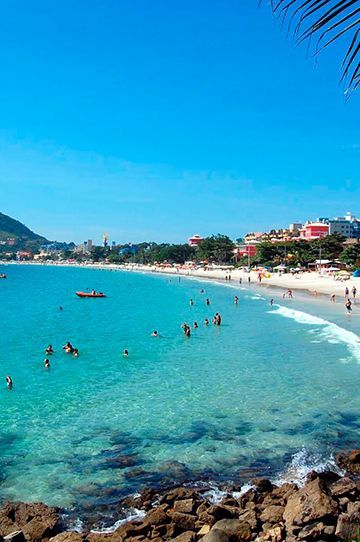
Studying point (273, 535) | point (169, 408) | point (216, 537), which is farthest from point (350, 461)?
point (169, 408)

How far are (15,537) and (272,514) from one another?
14.1 ft

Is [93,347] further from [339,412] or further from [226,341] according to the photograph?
[339,412]

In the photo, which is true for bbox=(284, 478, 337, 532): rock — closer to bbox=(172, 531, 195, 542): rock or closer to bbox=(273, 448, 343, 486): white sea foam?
bbox=(172, 531, 195, 542): rock

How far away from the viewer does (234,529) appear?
822 cm

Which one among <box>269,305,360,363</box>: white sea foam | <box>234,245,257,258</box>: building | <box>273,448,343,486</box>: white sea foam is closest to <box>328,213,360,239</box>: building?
<box>234,245,257,258</box>: building

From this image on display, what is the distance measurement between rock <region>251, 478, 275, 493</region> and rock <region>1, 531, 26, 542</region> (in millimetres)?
4658

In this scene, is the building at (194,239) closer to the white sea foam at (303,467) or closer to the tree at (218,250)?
the tree at (218,250)

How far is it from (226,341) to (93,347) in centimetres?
778

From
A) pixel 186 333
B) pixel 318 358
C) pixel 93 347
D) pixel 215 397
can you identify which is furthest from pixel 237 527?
pixel 186 333

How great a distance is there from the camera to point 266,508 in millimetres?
9094

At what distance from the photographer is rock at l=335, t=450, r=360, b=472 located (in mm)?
11422

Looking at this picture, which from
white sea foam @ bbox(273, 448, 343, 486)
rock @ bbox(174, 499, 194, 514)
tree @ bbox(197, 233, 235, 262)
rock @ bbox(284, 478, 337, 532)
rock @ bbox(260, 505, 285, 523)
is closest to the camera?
rock @ bbox(284, 478, 337, 532)

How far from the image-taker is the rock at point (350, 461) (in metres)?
11.4

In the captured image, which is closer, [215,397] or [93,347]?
[215,397]
